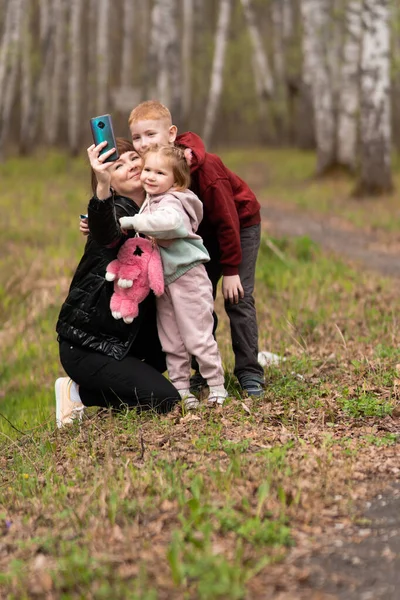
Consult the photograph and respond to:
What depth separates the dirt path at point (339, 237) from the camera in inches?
408

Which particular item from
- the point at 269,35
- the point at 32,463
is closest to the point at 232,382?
the point at 32,463

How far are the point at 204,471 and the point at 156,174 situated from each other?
1782mm

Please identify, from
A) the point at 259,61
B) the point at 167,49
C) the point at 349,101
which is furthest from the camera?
the point at 259,61

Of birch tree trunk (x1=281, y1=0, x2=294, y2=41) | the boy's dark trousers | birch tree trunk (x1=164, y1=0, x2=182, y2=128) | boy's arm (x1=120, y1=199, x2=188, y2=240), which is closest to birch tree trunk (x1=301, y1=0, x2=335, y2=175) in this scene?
birch tree trunk (x1=164, y1=0, x2=182, y2=128)

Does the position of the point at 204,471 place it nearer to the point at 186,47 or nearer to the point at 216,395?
the point at 216,395

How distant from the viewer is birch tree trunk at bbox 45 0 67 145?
30.2 metres

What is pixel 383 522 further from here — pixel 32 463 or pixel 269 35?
pixel 269 35

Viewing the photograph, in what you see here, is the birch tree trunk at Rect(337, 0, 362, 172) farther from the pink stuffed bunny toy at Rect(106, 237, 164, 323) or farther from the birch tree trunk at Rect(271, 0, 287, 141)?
the pink stuffed bunny toy at Rect(106, 237, 164, 323)

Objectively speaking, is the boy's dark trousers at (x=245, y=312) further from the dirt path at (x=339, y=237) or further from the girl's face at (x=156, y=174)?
the dirt path at (x=339, y=237)

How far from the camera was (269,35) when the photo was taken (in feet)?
126

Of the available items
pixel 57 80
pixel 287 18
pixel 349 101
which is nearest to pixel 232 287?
pixel 349 101

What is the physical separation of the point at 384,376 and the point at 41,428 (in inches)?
89.1

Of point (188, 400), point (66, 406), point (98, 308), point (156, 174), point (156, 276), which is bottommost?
point (66, 406)

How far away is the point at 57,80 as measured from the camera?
30.9 metres
